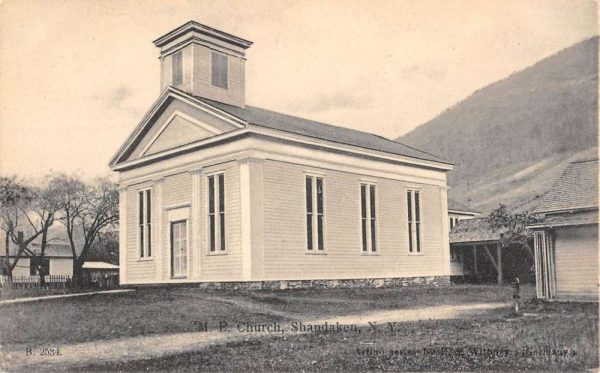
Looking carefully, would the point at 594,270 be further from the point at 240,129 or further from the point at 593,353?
the point at 240,129

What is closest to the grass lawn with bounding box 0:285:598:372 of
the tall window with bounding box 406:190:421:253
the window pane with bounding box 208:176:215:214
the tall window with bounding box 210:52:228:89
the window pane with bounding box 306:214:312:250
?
the window pane with bounding box 306:214:312:250

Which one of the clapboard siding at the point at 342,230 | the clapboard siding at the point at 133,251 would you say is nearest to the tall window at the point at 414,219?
the clapboard siding at the point at 342,230

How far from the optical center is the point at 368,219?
27109 millimetres

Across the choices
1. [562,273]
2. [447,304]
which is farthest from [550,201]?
[447,304]

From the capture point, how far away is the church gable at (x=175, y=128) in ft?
78.7

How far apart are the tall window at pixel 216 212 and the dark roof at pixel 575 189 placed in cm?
1091

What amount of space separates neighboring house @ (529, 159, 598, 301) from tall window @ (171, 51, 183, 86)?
1524cm

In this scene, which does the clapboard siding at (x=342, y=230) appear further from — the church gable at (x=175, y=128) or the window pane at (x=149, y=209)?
the window pane at (x=149, y=209)

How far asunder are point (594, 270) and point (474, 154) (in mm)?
41610

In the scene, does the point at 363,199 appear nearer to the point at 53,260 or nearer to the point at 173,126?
the point at 173,126

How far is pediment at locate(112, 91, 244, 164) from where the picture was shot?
23953 mm

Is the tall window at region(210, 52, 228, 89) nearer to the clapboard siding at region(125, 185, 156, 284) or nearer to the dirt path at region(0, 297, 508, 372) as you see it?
the clapboard siding at region(125, 185, 156, 284)

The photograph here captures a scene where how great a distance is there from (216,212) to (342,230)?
17.2 feet

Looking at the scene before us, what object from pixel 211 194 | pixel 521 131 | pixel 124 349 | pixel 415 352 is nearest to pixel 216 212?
pixel 211 194
